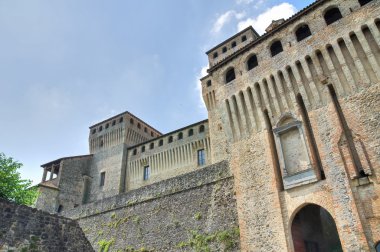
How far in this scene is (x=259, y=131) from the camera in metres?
14.4

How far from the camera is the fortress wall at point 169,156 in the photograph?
29.2 meters

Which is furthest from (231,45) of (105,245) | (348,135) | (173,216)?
(105,245)

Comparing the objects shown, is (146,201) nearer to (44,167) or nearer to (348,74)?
(348,74)

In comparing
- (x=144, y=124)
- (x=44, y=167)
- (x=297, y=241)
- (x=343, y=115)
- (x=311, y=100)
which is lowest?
(x=297, y=241)

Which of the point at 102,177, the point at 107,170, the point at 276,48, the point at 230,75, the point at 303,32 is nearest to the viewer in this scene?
the point at 303,32

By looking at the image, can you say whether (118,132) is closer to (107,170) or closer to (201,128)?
(107,170)

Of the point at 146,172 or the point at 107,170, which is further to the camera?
the point at 107,170

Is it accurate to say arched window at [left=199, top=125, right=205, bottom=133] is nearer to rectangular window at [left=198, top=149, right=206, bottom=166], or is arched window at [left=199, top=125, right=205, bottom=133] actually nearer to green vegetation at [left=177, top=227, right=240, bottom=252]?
rectangular window at [left=198, top=149, right=206, bottom=166]

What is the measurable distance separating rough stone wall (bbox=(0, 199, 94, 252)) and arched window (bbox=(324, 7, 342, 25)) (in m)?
16.0

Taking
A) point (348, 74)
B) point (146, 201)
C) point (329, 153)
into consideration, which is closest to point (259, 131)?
point (329, 153)

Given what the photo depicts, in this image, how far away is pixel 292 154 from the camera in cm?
1317

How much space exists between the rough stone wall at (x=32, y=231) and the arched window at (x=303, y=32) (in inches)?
584

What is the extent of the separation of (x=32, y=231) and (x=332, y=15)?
55.3ft

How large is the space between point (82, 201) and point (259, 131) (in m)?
25.8
